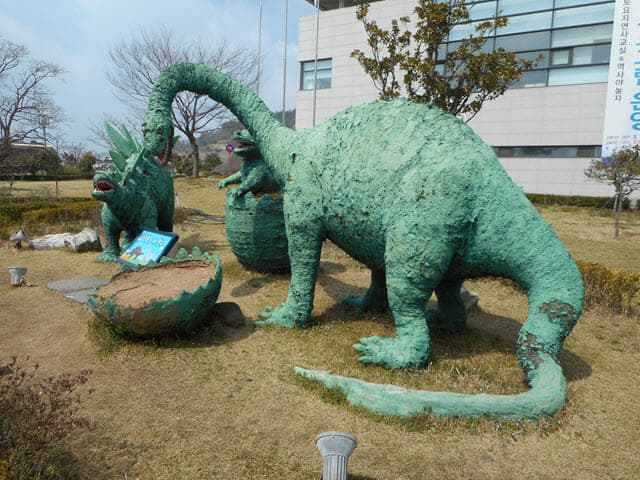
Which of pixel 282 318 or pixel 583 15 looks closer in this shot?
pixel 282 318

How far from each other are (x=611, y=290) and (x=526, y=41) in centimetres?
1657

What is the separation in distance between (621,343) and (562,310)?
6.67 ft

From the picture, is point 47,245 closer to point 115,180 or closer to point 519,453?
point 115,180

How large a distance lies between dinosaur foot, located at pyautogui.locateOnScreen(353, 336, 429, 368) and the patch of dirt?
6.06 feet

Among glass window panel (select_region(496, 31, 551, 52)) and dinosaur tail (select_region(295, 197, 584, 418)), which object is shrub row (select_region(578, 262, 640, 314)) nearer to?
dinosaur tail (select_region(295, 197, 584, 418))

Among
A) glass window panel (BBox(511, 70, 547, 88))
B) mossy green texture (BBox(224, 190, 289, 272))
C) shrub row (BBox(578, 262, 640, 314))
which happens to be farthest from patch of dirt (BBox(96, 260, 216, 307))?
glass window panel (BBox(511, 70, 547, 88))

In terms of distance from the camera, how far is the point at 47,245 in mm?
7891

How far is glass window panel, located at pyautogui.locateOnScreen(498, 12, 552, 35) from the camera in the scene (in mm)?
17297

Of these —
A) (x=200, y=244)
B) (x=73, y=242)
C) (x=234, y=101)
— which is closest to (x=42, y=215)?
(x=73, y=242)

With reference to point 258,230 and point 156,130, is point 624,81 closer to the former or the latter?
point 258,230

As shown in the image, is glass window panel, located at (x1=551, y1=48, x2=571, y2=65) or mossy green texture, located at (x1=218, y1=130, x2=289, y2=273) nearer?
mossy green texture, located at (x1=218, y1=130, x2=289, y2=273)

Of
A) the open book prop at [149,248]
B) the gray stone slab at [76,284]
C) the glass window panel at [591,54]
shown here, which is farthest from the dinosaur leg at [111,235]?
the glass window panel at [591,54]

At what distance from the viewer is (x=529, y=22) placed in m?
17.6

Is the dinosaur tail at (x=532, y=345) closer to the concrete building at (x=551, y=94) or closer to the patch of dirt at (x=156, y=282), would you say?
the patch of dirt at (x=156, y=282)
